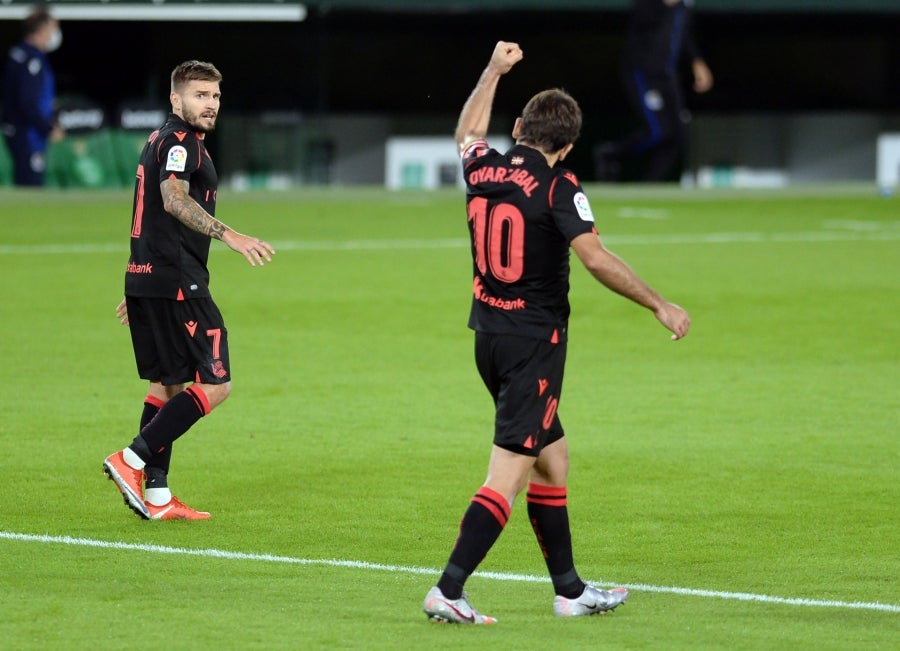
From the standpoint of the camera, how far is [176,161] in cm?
875

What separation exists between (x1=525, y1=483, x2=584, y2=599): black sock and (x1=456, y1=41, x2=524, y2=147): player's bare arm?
1.46 metres

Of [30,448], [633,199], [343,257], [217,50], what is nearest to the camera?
[30,448]

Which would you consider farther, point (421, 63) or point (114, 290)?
point (421, 63)

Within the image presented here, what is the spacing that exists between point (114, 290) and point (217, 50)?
18317 millimetres

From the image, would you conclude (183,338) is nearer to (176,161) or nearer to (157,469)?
(157,469)

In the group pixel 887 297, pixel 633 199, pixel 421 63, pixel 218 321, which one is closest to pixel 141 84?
pixel 421 63

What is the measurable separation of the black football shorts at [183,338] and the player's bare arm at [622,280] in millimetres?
2877

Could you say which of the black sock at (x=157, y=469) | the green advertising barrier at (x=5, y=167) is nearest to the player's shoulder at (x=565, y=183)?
the black sock at (x=157, y=469)

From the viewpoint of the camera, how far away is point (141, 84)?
3809 centimetres

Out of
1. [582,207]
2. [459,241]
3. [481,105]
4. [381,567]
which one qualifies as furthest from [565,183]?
[459,241]

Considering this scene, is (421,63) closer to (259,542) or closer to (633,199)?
(633,199)

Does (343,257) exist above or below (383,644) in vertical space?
below

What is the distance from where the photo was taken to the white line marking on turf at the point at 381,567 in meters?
7.48

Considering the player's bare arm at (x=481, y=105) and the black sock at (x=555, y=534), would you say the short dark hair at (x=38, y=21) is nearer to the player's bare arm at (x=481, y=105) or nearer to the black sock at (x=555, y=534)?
the player's bare arm at (x=481, y=105)
